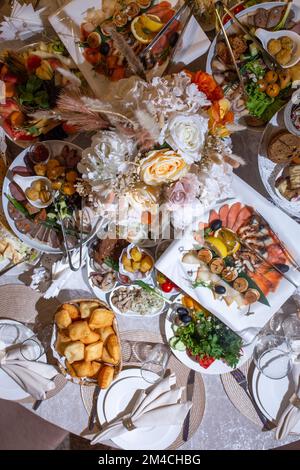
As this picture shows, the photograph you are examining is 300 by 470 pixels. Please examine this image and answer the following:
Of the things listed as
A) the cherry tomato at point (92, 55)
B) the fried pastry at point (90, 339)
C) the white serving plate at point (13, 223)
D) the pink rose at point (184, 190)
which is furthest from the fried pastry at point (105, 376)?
the cherry tomato at point (92, 55)

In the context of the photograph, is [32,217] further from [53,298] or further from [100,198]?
[100,198]

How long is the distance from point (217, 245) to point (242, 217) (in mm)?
126

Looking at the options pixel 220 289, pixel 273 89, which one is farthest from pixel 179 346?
pixel 273 89

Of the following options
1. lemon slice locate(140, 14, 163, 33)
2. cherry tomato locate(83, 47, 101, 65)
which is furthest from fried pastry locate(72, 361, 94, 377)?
lemon slice locate(140, 14, 163, 33)

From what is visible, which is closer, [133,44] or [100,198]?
[100,198]

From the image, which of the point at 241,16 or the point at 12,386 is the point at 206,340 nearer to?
the point at 12,386

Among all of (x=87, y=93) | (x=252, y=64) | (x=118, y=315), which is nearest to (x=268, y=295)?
(x=118, y=315)

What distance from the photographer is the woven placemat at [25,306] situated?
159 centimetres

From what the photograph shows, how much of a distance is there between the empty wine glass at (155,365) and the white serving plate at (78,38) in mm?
881

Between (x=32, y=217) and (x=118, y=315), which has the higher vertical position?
(x=32, y=217)

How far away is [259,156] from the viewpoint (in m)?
1.46

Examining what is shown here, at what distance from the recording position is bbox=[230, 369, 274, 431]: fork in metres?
1.54

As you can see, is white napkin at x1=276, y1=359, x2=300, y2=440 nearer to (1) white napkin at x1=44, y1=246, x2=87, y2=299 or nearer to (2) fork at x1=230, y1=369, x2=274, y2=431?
(2) fork at x1=230, y1=369, x2=274, y2=431
